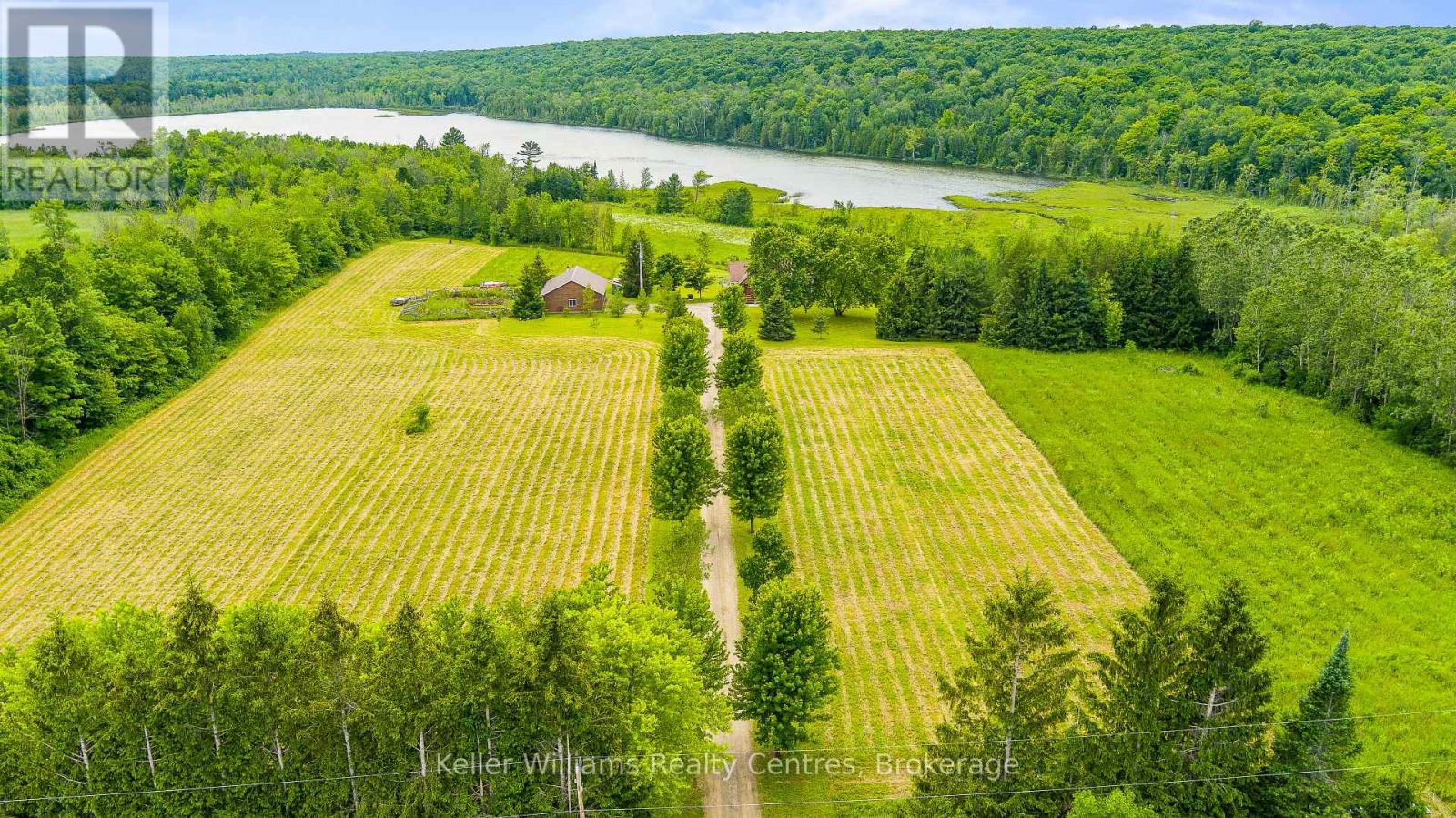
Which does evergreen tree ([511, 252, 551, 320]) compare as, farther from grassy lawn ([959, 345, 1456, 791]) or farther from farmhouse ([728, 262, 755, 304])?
grassy lawn ([959, 345, 1456, 791])

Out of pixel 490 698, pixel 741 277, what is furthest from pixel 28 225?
pixel 490 698

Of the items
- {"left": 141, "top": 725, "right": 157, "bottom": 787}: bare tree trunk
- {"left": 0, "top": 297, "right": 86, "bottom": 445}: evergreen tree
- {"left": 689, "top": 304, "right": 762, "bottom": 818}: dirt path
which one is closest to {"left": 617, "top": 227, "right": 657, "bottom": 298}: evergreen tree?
{"left": 689, "top": 304, "right": 762, "bottom": 818}: dirt path

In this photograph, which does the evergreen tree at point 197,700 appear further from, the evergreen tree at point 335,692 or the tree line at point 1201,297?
the tree line at point 1201,297

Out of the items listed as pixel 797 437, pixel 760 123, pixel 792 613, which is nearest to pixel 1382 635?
pixel 792 613

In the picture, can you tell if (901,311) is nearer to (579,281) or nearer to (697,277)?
(697,277)

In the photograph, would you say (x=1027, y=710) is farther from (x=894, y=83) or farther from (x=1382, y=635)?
(x=894, y=83)

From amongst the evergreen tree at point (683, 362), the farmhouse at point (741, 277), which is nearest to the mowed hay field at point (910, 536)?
the evergreen tree at point (683, 362)
